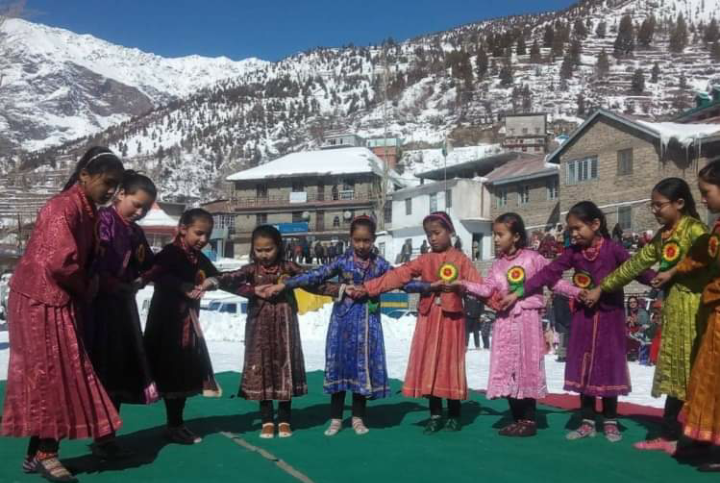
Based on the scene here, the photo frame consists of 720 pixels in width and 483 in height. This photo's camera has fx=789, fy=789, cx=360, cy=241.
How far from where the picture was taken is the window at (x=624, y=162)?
106 feet

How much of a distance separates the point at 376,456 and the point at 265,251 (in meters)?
1.72

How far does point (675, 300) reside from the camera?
5.14 metres

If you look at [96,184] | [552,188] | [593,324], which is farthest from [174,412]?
[552,188]

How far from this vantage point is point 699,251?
4867 mm

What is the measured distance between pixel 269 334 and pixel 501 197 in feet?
120

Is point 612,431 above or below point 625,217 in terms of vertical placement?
below

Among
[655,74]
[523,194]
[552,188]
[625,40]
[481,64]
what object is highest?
[625,40]

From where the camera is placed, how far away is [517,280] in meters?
5.71

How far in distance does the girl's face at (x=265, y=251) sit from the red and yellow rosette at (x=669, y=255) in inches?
106

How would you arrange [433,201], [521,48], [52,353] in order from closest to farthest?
[52,353] → [433,201] → [521,48]

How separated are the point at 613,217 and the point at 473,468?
2976 centimetres

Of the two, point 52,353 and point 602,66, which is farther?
point 602,66

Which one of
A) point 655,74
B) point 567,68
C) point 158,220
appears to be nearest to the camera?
point 158,220

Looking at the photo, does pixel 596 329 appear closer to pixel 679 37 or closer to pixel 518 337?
pixel 518 337
